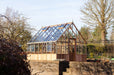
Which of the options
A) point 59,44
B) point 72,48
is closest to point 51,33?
point 59,44

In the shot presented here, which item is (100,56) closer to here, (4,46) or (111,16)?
(111,16)

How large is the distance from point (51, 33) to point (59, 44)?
2.15m

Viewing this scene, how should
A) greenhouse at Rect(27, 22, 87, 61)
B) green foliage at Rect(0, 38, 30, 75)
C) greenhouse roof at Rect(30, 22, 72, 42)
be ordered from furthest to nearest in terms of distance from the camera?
1. greenhouse roof at Rect(30, 22, 72, 42)
2. greenhouse at Rect(27, 22, 87, 61)
3. green foliage at Rect(0, 38, 30, 75)

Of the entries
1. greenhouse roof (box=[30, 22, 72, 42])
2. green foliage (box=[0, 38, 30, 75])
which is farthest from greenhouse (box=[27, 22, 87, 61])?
green foliage (box=[0, 38, 30, 75])

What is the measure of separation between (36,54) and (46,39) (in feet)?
7.49

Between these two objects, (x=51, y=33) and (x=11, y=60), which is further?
(x=51, y=33)

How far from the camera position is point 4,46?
17.9 feet

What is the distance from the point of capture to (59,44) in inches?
838

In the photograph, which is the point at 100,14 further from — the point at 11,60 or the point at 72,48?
the point at 11,60

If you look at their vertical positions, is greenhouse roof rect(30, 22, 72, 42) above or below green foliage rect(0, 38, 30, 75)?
above

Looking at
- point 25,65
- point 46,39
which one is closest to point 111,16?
point 46,39

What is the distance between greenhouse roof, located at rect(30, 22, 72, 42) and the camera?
72.0 ft

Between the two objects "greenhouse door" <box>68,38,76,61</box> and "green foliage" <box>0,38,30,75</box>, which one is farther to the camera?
"greenhouse door" <box>68,38,76,61</box>

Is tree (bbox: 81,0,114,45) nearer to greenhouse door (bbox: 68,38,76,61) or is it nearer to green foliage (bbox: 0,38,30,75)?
greenhouse door (bbox: 68,38,76,61)
